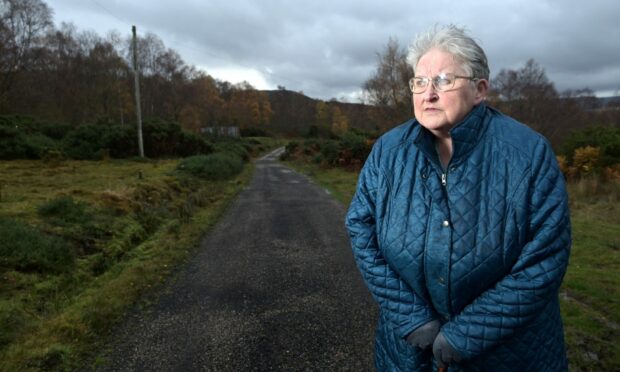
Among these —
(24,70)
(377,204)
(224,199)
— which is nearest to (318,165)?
(224,199)

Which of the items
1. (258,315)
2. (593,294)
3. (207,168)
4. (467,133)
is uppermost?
(467,133)

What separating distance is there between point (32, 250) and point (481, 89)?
6.08 metres

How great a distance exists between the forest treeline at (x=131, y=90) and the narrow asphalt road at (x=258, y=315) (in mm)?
20526

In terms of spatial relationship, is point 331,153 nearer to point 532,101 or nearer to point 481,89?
point 532,101

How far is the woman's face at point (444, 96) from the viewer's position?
1527mm

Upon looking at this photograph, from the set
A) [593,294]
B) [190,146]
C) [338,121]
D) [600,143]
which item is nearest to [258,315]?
[593,294]

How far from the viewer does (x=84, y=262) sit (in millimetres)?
5656

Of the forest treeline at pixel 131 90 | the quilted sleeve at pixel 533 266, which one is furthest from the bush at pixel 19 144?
the quilted sleeve at pixel 533 266

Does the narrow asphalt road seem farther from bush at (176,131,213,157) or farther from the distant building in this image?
the distant building

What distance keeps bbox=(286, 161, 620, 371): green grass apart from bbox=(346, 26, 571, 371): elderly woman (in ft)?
6.30

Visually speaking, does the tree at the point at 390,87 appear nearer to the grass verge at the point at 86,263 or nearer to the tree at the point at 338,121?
the grass verge at the point at 86,263

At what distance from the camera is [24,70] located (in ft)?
106

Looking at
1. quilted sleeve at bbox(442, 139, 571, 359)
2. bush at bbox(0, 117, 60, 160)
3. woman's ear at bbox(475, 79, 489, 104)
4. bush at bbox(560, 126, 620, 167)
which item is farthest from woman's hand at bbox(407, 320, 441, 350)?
bush at bbox(0, 117, 60, 160)

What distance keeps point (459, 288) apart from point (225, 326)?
2.88 meters
